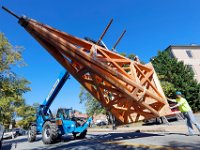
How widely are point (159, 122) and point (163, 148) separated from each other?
13.7 meters

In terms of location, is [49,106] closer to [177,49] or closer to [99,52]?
[99,52]

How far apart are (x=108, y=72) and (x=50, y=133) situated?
6245mm

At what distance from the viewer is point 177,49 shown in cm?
3862

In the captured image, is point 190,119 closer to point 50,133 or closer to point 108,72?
point 108,72

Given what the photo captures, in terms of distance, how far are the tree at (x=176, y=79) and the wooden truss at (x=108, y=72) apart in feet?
75.2

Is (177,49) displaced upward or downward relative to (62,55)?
upward

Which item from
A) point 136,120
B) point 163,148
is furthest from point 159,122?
point 163,148

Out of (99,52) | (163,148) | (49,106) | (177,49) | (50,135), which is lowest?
(163,148)

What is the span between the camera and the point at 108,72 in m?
7.73

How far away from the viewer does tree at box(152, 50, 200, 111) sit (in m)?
31.7

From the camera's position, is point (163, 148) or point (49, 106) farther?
point (49, 106)

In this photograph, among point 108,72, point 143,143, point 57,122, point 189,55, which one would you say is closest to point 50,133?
point 57,122

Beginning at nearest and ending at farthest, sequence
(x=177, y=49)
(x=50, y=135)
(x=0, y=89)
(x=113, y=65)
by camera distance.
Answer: (x=113, y=65)
(x=50, y=135)
(x=0, y=89)
(x=177, y=49)

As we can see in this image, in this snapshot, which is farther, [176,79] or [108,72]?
[176,79]
